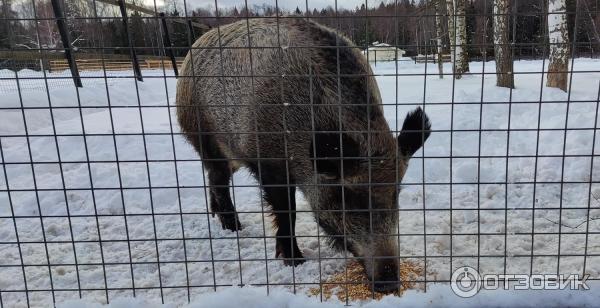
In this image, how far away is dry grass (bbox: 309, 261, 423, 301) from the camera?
10.6 feet

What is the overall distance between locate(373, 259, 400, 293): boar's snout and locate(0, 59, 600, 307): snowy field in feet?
0.77

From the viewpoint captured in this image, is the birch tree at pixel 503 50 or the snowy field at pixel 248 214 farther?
the snowy field at pixel 248 214

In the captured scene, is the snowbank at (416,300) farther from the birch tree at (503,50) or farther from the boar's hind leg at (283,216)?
the birch tree at (503,50)

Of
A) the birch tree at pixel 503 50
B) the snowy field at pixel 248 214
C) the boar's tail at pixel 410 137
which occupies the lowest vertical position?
the snowy field at pixel 248 214

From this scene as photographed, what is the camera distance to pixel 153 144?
24.9ft

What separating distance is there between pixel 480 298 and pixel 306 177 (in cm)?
153

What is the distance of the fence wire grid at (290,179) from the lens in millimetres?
2719

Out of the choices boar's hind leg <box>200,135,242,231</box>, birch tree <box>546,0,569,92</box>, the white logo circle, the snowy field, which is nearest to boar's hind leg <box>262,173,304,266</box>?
the snowy field

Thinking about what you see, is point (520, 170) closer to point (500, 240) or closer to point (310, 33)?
point (500, 240)

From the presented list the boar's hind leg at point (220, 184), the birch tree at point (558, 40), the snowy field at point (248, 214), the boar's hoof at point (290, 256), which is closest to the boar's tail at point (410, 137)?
the snowy field at point (248, 214)

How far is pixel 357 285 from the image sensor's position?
3.40m

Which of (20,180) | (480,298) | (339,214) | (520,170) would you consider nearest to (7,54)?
(20,180)

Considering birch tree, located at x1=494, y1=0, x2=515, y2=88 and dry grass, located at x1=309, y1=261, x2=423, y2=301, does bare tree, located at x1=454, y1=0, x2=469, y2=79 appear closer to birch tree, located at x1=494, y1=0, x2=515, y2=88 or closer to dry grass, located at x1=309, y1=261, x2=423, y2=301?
birch tree, located at x1=494, y1=0, x2=515, y2=88

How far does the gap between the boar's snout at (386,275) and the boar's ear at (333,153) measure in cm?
63
